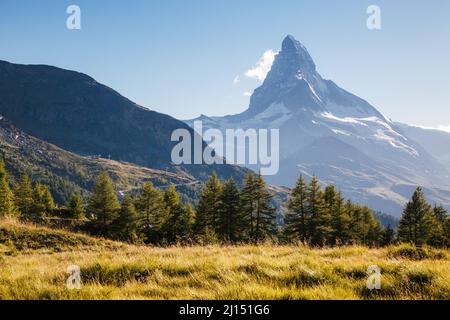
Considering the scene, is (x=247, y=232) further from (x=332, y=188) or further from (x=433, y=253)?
(x=433, y=253)

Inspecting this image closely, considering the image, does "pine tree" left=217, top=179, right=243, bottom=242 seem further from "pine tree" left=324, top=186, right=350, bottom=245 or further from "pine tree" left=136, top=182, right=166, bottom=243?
"pine tree" left=324, top=186, right=350, bottom=245

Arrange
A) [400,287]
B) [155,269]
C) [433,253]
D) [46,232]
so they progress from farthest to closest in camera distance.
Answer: [46,232], [433,253], [155,269], [400,287]

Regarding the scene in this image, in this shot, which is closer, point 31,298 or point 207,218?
point 31,298

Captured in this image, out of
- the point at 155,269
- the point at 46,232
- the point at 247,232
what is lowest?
the point at 247,232

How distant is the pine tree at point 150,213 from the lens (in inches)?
2282

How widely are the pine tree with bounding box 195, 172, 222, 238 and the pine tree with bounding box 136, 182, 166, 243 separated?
5.76 m

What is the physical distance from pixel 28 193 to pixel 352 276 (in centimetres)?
7749

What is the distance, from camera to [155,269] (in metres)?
9.50

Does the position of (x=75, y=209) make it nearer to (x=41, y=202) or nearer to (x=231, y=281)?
(x=41, y=202)

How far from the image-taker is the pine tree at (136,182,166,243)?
5797 centimetres

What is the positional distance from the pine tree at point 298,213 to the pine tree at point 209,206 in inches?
439

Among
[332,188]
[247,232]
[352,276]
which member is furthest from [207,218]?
[352,276]

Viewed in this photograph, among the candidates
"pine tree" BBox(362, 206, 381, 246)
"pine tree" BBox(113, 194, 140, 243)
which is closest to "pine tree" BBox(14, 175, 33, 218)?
"pine tree" BBox(113, 194, 140, 243)

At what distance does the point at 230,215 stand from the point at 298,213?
33.0ft
